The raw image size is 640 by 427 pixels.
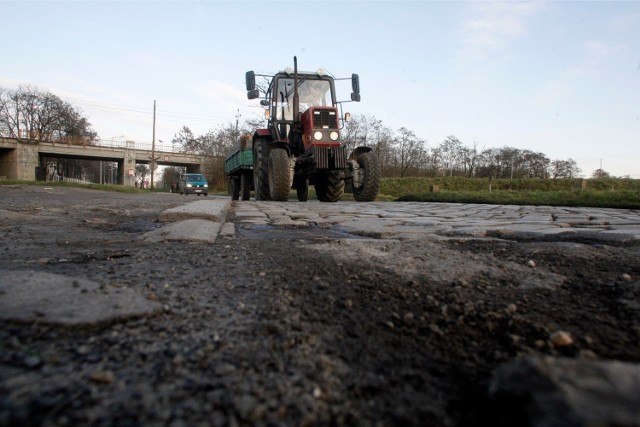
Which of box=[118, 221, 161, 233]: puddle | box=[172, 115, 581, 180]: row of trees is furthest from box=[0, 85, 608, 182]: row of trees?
box=[118, 221, 161, 233]: puddle

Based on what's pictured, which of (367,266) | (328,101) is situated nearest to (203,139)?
(328,101)

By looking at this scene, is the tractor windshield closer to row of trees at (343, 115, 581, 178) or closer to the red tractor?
the red tractor

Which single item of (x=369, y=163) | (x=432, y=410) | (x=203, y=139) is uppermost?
(x=203, y=139)

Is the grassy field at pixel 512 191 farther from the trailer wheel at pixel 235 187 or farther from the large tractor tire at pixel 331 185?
the large tractor tire at pixel 331 185

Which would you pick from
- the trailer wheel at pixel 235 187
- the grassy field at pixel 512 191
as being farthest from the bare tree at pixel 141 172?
the trailer wheel at pixel 235 187

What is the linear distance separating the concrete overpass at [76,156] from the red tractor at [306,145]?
2953cm

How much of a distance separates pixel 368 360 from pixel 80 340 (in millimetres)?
702

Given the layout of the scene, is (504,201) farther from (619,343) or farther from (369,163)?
(619,343)

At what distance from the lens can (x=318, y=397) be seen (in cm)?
81

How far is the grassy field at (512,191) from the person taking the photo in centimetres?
945

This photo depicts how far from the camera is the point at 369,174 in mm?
9773

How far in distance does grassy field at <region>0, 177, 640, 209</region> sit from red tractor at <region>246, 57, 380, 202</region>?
314 cm

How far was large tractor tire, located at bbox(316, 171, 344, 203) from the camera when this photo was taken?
10086 millimetres

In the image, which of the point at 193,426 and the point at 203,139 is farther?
the point at 203,139
